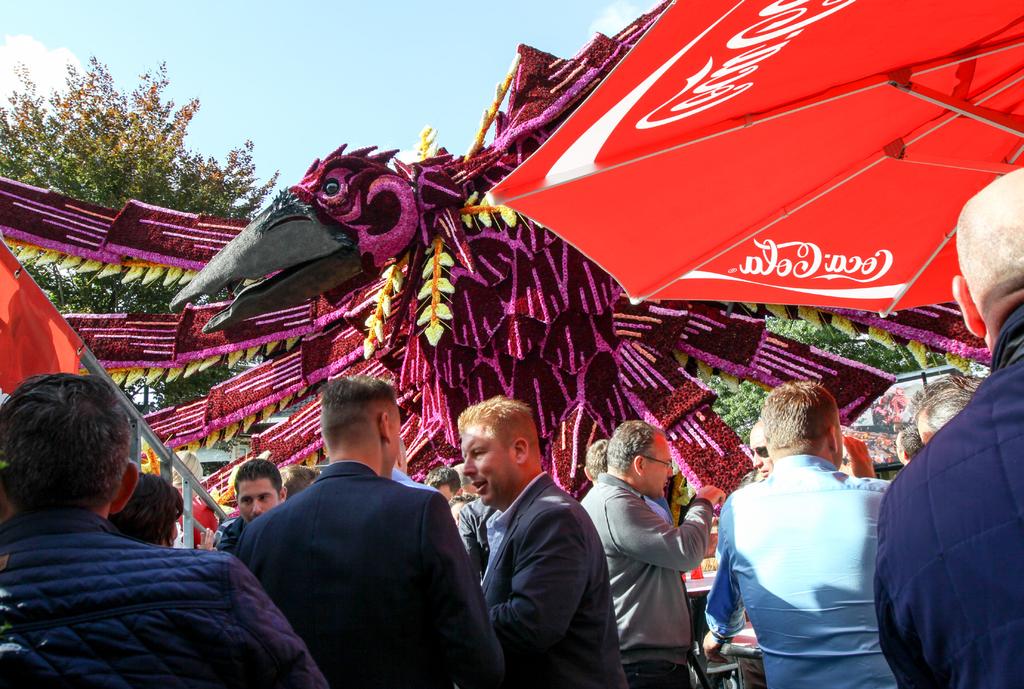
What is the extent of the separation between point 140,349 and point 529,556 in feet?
24.0

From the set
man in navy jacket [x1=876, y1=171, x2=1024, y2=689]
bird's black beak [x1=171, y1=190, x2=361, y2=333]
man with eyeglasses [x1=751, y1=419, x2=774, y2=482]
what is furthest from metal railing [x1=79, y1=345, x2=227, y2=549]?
man with eyeglasses [x1=751, y1=419, x2=774, y2=482]

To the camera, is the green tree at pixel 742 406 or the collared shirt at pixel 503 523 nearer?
the collared shirt at pixel 503 523

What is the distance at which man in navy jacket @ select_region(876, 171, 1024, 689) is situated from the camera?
122 cm

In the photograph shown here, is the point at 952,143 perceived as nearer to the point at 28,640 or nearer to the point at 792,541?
the point at 792,541

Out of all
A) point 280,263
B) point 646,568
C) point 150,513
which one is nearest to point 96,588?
point 150,513

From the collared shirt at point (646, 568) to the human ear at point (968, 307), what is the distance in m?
1.96

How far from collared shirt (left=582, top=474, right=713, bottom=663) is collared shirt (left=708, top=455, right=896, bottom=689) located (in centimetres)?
63

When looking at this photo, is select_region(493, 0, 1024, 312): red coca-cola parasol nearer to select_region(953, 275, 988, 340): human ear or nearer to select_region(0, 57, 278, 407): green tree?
select_region(953, 275, 988, 340): human ear

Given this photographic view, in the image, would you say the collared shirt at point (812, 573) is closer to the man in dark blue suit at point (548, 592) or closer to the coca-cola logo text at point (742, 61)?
the man in dark blue suit at point (548, 592)

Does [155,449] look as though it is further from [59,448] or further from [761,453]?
[59,448]

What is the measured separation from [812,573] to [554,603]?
679 mm

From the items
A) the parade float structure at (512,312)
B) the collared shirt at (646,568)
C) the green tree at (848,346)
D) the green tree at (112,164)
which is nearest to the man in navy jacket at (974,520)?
the collared shirt at (646,568)

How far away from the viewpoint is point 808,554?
2.52 m

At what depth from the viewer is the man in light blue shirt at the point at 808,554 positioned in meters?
2.45
